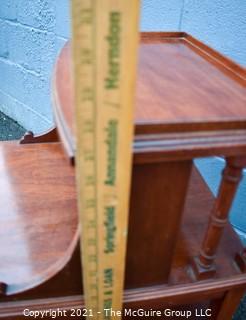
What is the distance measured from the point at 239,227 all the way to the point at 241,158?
878mm

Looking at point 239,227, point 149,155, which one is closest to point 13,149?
point 149,155

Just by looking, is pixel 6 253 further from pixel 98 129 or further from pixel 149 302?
pixel 98 129

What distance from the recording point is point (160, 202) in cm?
60

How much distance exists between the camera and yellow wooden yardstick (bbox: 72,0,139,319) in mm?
364

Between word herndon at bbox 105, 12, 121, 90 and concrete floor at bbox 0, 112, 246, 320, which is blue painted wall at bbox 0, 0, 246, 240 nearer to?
concrete floor at bbox 0, 112, 246, 320

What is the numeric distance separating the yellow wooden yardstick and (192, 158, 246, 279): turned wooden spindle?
7.9 inches

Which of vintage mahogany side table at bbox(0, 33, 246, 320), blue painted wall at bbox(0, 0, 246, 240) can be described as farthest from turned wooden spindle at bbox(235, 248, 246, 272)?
blue painted wall at bbox(0, 0, 246, 240)

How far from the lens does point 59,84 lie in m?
0.57

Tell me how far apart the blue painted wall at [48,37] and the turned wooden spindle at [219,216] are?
2.01 ft

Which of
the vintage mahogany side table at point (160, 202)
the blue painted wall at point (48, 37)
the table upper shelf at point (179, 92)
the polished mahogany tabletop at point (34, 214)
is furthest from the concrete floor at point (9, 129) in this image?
the table upper shelf at point (179, 92)

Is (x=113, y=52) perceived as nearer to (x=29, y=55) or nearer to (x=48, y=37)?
(x=48, y=37)

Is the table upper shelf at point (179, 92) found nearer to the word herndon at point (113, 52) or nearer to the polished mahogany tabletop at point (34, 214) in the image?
the word herndon at point (113, 52)

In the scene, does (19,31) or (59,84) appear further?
(19,31)

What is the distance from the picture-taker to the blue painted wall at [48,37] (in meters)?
1.12
